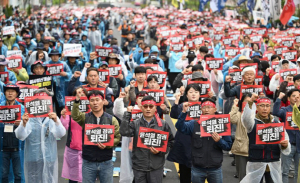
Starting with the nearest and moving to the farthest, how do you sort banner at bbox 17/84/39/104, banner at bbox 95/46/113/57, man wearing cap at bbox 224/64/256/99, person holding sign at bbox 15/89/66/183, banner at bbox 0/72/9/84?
1. person holding sign at bbox 15/89/66/183
2. banner at bbox 17/84/39/104
3. man wearing cap at bbox 224/64/256/99
4. banner at bbox 0/72/9/84
5. banner at bbox 95/46/113/57

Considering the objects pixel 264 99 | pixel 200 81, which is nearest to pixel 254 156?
pixel 264 99

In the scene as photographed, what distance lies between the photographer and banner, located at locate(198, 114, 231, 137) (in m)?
6.84

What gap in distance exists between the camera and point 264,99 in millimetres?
7293

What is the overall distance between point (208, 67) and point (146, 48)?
381 centimetres

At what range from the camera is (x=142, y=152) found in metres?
6.91

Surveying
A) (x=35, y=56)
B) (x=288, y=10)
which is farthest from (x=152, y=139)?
(x=288, y=10)

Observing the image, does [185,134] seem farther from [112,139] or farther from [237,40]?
[237,40]

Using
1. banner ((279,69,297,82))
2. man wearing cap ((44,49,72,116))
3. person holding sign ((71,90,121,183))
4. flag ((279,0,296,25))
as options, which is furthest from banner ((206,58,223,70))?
flag ((279,0,296,25))

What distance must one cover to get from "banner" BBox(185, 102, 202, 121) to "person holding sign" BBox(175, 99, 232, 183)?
226 millimetres

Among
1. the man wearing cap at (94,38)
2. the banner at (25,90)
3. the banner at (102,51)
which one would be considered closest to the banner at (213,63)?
the banner at (102,51)

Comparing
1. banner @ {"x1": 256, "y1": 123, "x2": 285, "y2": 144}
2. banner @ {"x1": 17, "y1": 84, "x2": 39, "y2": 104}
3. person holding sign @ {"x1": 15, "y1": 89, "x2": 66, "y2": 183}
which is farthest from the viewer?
banner @ {"x1": 17, "y1": 84, "x2": 39, "y2": 104}

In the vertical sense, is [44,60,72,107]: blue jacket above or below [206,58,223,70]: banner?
below

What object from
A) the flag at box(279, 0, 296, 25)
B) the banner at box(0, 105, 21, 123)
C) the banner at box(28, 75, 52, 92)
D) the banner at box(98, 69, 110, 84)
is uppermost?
the flag at box(279, 0, 296, 25)

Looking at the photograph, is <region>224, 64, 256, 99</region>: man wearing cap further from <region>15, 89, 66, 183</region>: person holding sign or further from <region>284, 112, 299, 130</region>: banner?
<region>15, 89, 66, 183</region>: person holding sign
